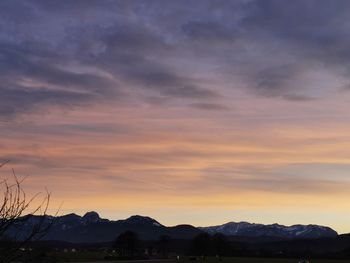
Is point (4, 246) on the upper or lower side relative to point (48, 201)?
lower

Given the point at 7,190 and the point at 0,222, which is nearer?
the point at 0,222

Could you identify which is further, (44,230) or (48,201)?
(48,201)

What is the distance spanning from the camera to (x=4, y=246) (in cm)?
727

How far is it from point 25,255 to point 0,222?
2.55ft

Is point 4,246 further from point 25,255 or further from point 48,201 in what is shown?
point 48,201

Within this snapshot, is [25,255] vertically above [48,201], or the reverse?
[48,201]

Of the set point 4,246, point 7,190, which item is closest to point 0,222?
point 4,246

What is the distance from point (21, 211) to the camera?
7520 mm

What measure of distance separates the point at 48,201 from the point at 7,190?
0.60 meters

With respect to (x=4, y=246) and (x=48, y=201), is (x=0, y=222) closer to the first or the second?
(x=4, y=246)

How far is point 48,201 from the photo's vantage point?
8.23 metres

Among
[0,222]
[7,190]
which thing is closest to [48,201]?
[7,190]

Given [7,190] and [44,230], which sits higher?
[7,190]

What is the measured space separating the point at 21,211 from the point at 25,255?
65 centimetres
